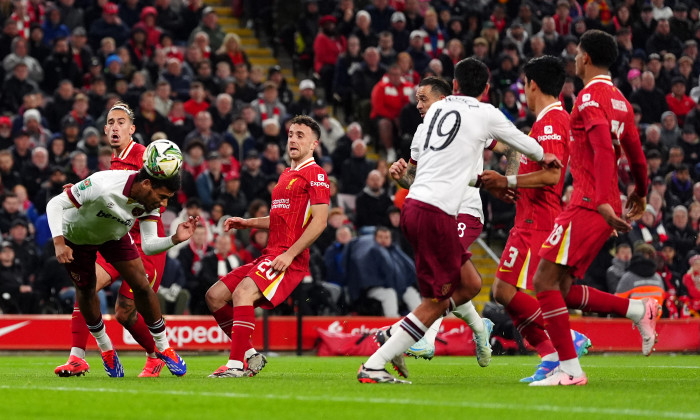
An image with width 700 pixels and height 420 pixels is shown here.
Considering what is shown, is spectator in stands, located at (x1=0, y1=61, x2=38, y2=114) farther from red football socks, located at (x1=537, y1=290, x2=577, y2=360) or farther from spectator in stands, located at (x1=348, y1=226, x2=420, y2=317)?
red football socks, located at (x1=537, y1=290, x2=577, y2=360)

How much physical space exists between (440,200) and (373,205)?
11667 millimetres

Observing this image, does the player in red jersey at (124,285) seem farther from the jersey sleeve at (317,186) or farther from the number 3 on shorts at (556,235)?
the number 3 on shorts at (556,235)

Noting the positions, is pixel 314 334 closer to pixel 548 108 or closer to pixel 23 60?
pixel 23 60

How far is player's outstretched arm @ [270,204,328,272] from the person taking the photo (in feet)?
33.8

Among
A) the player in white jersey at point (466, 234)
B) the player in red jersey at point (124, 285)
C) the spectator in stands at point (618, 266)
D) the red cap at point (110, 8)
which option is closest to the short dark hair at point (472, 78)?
the player in white jersey at point (466, 234)

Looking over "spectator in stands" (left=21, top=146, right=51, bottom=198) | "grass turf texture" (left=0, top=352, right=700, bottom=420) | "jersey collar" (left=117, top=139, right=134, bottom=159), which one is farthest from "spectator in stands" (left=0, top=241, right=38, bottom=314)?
"jersey collar" (left=117, top=139, right=134, bottom=159)

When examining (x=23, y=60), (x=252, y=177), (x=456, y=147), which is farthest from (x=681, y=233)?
(x=456, y=147)

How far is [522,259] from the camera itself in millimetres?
10289

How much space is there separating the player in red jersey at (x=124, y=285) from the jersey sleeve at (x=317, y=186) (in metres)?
1.49

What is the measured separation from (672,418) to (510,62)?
1842 centimetres

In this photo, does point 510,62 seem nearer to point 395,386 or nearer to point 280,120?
point 280,120

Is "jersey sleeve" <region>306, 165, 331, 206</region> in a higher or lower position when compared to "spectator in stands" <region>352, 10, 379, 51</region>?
lower

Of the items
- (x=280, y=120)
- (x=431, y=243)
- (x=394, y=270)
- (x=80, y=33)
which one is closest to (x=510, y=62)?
(x=280, y=120)

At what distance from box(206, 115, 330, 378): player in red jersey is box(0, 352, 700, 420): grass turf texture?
17.9 inches
